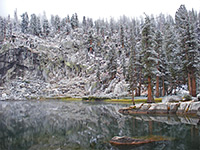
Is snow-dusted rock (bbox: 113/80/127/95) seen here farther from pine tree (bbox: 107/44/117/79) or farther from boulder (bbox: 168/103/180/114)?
boulder (bbox: 168/103/180/114)

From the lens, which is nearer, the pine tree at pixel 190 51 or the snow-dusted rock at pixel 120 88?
the pine tree at pixel 190 51

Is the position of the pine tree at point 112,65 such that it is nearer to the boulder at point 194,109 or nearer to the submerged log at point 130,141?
the boulder at point 194,109

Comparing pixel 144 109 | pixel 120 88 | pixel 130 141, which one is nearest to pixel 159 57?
pixel 144 109

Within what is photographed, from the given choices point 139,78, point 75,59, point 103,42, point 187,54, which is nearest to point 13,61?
point 75,59

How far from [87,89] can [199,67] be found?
5369 cm

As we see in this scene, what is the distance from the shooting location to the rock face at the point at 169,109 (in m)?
24.2

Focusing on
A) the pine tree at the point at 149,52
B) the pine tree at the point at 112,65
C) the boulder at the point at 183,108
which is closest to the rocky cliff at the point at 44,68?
the pine tree at the point at 112,65

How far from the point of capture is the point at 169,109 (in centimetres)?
2716

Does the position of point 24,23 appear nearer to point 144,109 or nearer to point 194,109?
point 144,109

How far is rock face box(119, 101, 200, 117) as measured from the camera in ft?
79.5

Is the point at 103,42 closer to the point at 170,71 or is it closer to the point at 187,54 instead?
the point at 170,71

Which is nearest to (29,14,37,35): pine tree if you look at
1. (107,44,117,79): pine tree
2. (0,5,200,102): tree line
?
(0,5,200,102): tree line

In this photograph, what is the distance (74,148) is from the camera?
466 inches

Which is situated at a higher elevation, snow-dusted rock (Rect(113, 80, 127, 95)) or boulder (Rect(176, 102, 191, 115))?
snow-dusted rock (Rect(113, 80, 127, 95))
